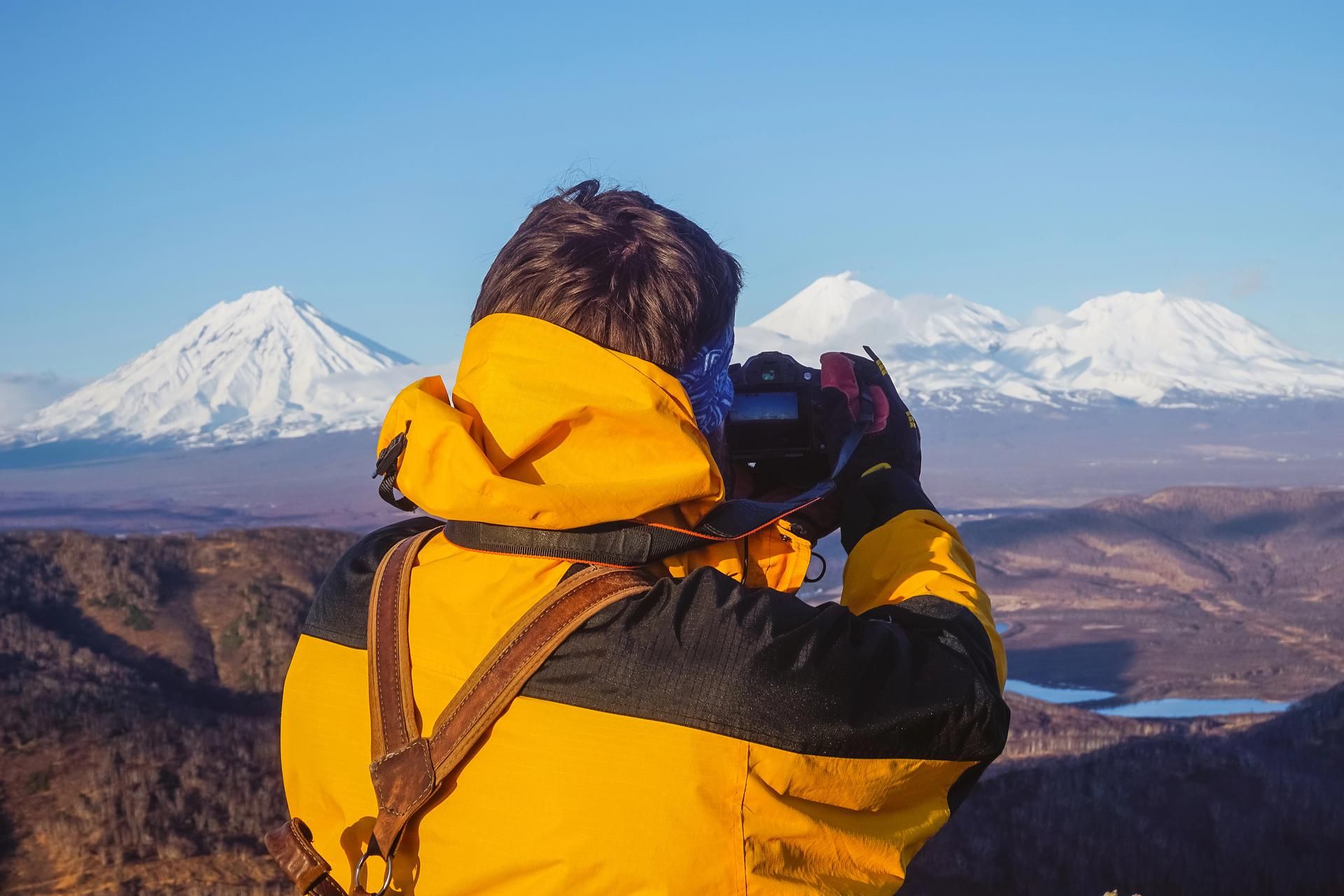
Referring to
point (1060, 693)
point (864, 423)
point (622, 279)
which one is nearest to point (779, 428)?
point (864, 423)

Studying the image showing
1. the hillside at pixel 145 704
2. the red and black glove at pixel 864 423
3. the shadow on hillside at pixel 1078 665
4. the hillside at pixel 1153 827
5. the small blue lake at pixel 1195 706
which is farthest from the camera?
the shadow on hillside at pixel 1078 665

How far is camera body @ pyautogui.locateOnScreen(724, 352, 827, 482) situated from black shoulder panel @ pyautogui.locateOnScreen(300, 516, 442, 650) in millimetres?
507

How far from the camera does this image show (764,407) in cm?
185

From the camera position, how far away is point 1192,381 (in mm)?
188500

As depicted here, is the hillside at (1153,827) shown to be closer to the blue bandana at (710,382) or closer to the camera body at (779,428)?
the camera body at (779,428)

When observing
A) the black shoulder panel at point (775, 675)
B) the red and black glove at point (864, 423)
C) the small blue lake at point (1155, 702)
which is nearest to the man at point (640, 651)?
the black shoulder panel at point (775, 675)

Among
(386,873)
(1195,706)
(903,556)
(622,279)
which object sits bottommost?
(1195,706)

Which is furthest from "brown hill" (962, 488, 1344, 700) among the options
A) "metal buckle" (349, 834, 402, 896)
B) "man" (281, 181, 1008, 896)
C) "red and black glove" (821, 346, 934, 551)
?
"metal buckle" (349, 834, 402, 896)

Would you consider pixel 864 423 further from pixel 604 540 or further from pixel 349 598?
pixel 349 598

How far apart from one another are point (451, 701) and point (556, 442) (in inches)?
12.6

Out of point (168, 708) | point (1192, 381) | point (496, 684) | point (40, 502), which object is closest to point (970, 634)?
point (496, 684)

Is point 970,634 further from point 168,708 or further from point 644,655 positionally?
point 168,708

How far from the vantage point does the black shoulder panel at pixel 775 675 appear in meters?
1.26

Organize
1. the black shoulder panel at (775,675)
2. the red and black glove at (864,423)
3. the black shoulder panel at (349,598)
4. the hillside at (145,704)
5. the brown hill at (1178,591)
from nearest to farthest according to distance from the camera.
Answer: the black shoulder panel at (775,675), the black shoulder panel at (349,598), the red and black glove at (864,423), the hillside at (145,704), the brown hill at (1178,591)
